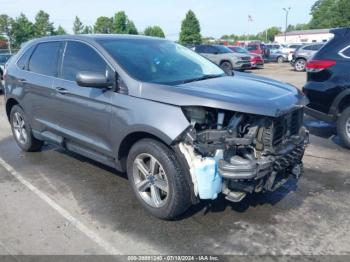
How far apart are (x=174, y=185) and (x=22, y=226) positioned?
5.43 feet

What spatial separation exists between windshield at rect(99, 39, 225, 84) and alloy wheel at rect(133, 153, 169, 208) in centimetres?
87

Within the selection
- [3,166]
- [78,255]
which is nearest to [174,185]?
[78,255]

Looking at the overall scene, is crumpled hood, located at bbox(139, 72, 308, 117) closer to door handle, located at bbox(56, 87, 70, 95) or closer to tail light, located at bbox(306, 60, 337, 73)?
door handle, located at bbox(56, 87, 70, 95)

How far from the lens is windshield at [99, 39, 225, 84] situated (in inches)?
167

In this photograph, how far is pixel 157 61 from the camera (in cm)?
456

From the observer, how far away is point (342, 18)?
3406 inches

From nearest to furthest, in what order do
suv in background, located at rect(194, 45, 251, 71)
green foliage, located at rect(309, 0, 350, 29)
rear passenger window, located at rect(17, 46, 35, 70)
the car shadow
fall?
the car shadow
rear passenger window, located at rect(17, 46, 35, 70)
suv in background, located at rect(194, 45, 251, 71)
green foliage, located at rect(309, 0, 350, 29)

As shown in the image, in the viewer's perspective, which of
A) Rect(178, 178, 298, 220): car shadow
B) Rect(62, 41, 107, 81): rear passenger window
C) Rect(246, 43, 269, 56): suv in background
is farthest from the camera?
Rect(246, 43, 269, 56): suv in background

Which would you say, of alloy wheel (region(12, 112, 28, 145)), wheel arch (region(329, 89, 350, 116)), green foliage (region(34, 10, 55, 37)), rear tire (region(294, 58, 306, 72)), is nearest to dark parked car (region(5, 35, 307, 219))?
alloy wheel (region(12, 112, 28, 145))

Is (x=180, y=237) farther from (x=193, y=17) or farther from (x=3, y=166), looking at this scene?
(x=193, y=17)

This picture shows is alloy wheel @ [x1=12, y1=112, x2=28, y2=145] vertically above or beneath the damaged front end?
beneath

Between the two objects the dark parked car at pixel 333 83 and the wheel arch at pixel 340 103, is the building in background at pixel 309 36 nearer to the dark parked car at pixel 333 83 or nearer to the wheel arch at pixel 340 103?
the dark parked car at pixel 333 83

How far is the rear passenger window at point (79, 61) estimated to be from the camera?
446cm

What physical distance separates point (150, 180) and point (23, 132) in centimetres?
328
